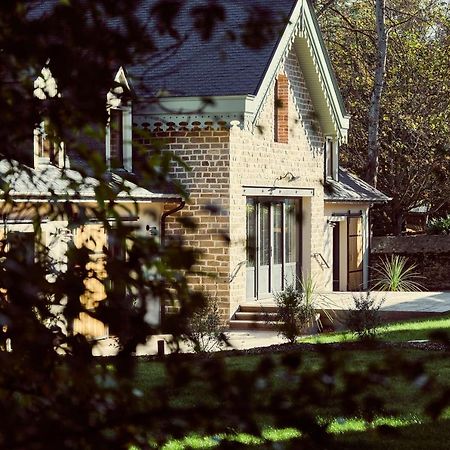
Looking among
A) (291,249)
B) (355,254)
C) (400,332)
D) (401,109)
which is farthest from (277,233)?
(401,109)

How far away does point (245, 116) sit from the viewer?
2267 cm

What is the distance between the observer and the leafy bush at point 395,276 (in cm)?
3014

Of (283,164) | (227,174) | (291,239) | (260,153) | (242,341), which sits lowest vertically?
(242,341)

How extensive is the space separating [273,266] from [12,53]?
2315 centimetres

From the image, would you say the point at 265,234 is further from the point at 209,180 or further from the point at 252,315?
the point at 252,315

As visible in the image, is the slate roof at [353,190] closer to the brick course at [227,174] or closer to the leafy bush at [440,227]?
the leafy bush at [440,227]

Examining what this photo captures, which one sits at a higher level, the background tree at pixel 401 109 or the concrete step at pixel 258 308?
the background tree at pixel 401 109

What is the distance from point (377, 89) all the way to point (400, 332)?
14.8 meters

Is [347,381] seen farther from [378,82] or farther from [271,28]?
[378,82]

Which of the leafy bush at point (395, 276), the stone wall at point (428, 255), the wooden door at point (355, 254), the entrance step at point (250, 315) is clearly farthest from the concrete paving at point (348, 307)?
the stone wall at point (428, 255)

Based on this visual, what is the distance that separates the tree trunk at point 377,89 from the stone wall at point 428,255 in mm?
2354

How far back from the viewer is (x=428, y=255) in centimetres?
3259

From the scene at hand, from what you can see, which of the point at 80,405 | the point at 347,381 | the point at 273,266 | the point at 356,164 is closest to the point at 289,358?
the point at 347,381

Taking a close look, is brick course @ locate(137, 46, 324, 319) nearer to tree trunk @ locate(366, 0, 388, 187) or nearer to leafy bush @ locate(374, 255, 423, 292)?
leafy bush @ locate(374, 255, 423, 292)
